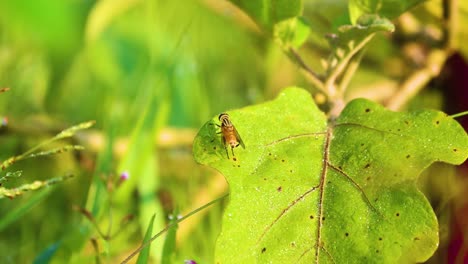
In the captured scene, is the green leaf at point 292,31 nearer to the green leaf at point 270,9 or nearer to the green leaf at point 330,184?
the green leaf at point 270,9

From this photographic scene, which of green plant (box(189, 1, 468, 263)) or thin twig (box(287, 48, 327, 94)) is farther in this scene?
thin twig (box(287, 48, 327, 94))

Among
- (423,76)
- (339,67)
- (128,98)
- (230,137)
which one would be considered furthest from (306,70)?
(128,98)

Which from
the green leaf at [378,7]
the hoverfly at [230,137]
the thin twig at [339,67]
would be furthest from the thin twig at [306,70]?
the hoverfly at [230,137]

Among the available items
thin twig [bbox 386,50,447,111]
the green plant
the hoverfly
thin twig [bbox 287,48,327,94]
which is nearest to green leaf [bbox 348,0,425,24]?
the green plant

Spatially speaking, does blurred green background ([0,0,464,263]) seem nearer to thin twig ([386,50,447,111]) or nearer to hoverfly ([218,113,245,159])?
thin twig ([386,50,447,111])

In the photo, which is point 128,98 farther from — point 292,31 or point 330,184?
point 330,184

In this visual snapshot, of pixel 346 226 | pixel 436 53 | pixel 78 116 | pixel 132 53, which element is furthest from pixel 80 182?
pixel 346 226
